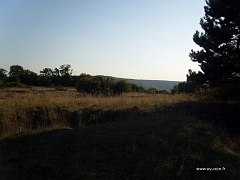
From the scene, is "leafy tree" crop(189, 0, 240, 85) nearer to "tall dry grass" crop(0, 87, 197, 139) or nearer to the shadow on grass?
"tall dry grass" crop(0, 87, 197, 139)

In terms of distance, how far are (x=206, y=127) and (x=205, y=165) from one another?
2.26 meters

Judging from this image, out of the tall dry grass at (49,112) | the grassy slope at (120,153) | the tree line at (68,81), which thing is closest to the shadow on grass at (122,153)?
the grassy slope at (120,153)

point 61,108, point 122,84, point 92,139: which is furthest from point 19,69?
point 92,139

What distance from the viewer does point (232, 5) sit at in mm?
11570

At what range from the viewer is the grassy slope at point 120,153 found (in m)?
4.43

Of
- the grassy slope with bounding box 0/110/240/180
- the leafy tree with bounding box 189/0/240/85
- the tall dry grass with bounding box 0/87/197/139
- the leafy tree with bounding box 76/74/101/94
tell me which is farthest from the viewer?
the leafy tree with bounding box 76/74/101/94

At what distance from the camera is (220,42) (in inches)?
468

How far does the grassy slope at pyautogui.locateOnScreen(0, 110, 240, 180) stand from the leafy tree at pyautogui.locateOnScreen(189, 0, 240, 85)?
6.12 meters

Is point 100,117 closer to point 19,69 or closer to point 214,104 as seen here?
point 214,104

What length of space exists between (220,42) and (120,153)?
9533 mm

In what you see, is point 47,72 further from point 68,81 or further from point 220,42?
point 220,42

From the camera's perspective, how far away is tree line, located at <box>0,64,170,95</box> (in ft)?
86.8

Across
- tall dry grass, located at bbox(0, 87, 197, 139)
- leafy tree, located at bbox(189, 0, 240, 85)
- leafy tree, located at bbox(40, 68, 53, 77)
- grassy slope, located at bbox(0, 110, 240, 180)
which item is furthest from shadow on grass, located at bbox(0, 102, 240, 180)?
A: leafy tree, located at bbox(40, 68, 53, 77)

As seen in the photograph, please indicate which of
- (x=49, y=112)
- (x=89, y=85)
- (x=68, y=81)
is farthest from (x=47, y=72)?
(x=49, y=112)
